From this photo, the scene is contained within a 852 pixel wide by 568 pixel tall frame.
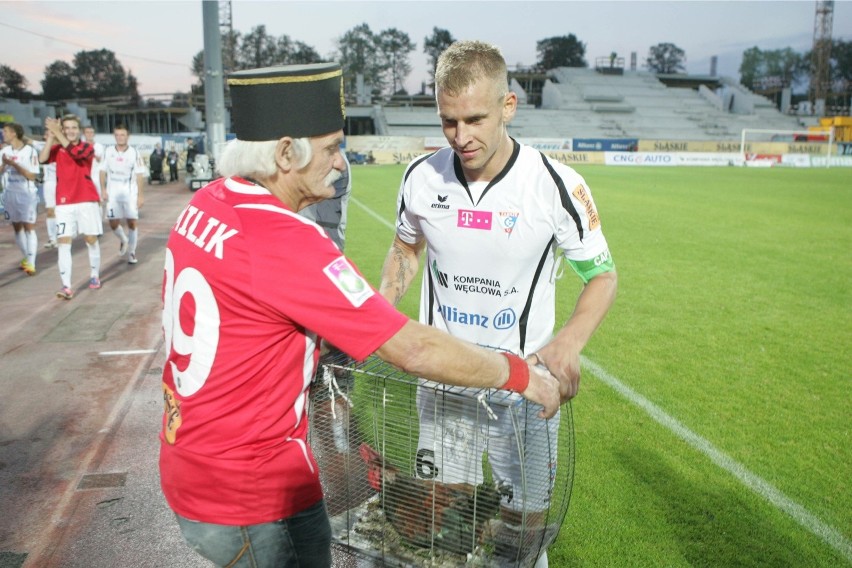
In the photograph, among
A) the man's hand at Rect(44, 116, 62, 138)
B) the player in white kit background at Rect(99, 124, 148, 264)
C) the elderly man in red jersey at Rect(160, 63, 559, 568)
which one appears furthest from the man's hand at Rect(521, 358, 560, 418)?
the player in white kit background at Rect(99, 124, 148, 264)

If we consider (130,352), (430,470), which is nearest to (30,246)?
(130,352)

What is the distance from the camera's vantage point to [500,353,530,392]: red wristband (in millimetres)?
1971

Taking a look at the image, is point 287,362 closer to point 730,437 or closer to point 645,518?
point 645,518

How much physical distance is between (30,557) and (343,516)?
238cm

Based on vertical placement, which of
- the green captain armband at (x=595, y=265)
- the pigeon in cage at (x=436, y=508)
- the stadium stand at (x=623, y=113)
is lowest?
the pigeon in cage at (x=436, y=508)

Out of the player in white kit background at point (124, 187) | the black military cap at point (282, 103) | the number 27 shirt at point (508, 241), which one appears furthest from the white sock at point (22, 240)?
the black military cap at point (282, 103)

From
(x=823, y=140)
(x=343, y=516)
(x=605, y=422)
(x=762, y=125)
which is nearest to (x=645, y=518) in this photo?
(x=605, y=422)

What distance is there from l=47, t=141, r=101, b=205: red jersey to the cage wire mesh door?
9.63 m

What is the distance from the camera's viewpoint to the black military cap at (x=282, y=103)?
6.29 feet

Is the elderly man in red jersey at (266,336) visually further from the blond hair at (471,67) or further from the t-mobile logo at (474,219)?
the t-mobile logo at (474,219)

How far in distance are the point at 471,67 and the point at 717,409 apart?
423cm

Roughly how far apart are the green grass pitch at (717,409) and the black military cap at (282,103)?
277 centimetres

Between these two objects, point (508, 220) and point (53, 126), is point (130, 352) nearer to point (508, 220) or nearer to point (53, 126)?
point (53, 126)

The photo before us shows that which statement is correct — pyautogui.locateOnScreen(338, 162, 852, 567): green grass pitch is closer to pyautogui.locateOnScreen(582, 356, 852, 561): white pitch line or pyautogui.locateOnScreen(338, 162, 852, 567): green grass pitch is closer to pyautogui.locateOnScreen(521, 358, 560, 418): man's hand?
pyautogui.locateOnScreen(582, 356, 852, 561): white pitch line
